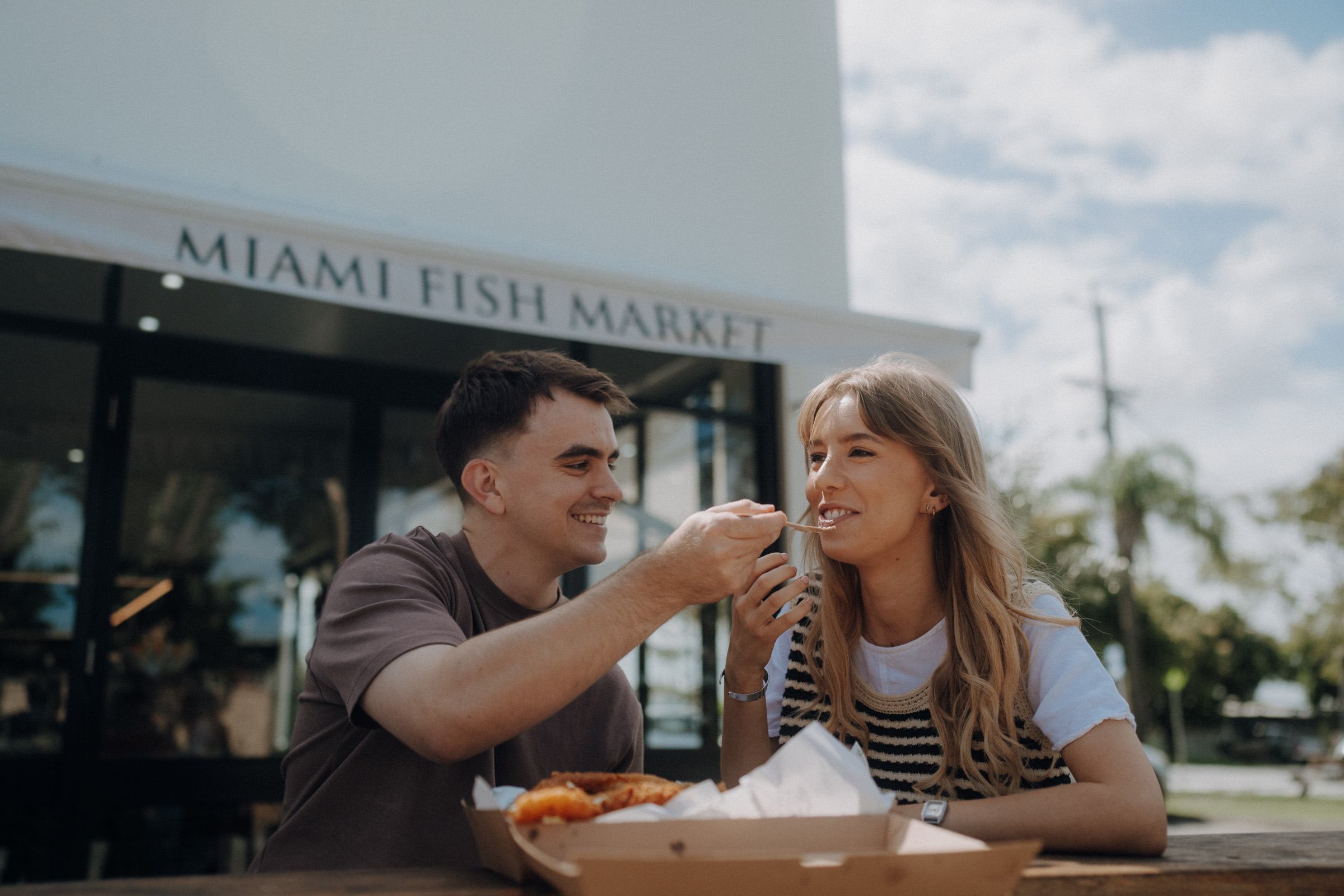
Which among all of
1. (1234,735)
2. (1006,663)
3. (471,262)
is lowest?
(1234,735)

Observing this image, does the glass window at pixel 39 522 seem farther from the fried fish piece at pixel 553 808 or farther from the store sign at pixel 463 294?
the fried fish piece at pixel 553 808

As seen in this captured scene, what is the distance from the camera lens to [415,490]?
6.13m

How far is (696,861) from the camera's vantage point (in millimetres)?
862

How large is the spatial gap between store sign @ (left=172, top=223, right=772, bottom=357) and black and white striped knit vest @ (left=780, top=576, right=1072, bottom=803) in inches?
77.4

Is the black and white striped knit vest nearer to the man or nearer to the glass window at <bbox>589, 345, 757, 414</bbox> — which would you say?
the man

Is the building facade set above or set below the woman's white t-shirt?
above

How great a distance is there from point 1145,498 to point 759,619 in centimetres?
2475

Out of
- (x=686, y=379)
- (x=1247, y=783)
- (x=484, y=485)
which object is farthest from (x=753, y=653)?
(x=1247, y=783)

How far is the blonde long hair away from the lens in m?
1.78

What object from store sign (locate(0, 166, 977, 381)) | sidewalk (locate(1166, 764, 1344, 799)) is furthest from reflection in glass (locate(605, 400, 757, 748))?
sidewalk (locate(1166, 764, 1344, 799))

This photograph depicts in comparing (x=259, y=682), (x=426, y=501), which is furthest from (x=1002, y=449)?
(x=259, y=682)

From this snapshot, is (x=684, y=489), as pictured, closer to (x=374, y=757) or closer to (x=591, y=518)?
(x=591, y=518)

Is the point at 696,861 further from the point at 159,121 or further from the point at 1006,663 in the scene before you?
the point at 159,121

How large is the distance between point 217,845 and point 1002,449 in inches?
321
